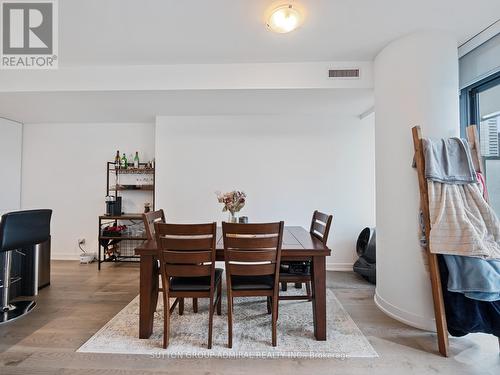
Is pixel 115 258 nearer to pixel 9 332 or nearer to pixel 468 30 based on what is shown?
pixel 9 332

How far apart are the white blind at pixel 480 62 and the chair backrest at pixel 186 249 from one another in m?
2.88

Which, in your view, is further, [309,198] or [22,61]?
[309,198]

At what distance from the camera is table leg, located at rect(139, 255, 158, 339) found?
200 cm

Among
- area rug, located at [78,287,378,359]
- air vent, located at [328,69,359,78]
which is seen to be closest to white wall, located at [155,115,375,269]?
air vent, located at [328,69,359,78]

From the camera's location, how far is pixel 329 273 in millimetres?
3676

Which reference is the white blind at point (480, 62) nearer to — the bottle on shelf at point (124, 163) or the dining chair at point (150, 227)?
A: the dining chair at point (150, 227)

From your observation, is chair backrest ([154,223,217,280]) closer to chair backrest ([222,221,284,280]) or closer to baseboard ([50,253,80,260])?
chair backrest ([222,221,284,280])

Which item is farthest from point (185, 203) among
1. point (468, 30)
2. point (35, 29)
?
point (468, 30)

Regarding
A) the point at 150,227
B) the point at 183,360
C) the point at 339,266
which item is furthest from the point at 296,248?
the point at 339,266

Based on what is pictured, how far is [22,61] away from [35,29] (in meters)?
0.71

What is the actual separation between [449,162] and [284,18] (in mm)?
1732

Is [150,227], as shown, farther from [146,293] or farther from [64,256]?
[64,256]

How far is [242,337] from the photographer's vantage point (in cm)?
207

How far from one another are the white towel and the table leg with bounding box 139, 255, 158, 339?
7.30 ft
